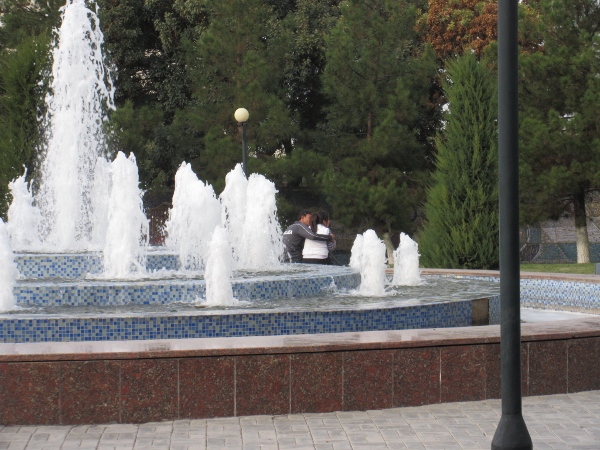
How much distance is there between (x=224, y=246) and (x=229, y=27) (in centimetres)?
1728

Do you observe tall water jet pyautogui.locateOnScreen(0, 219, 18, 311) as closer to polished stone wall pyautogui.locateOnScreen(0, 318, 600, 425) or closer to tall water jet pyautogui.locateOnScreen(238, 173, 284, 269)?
polished stone wall pyautogui.locateOnScreen(0, 318, 600, 425)

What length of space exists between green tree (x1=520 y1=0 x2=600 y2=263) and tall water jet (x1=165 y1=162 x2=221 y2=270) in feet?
33.4

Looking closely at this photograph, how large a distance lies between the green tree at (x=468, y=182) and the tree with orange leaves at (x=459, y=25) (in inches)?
460

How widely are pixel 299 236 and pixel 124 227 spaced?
97.2 inches

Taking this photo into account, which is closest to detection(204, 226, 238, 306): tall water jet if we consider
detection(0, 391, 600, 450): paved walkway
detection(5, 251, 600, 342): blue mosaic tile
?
detection(5, 251, 600, 342): blue mosaic tile

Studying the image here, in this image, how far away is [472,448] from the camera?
4.62 m

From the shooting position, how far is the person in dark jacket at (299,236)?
11141mm

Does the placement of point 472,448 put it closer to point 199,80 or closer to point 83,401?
point 83,401

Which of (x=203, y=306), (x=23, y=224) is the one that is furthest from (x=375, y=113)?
(x=203, y=306)

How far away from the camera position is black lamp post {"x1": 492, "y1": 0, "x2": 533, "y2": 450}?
4.11 metres

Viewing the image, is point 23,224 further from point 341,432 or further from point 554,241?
point 554,241

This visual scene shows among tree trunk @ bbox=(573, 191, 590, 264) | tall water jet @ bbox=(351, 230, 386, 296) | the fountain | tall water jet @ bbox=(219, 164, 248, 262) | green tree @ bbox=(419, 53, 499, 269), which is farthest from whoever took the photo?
tree trunk @ bbox=(573, 191, 590, 264)

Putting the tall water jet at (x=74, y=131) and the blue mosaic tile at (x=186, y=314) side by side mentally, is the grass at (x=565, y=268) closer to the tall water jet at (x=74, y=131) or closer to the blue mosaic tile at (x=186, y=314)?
the blue mosaic tile at (x=186, y=314)

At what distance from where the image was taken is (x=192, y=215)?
509 inches
